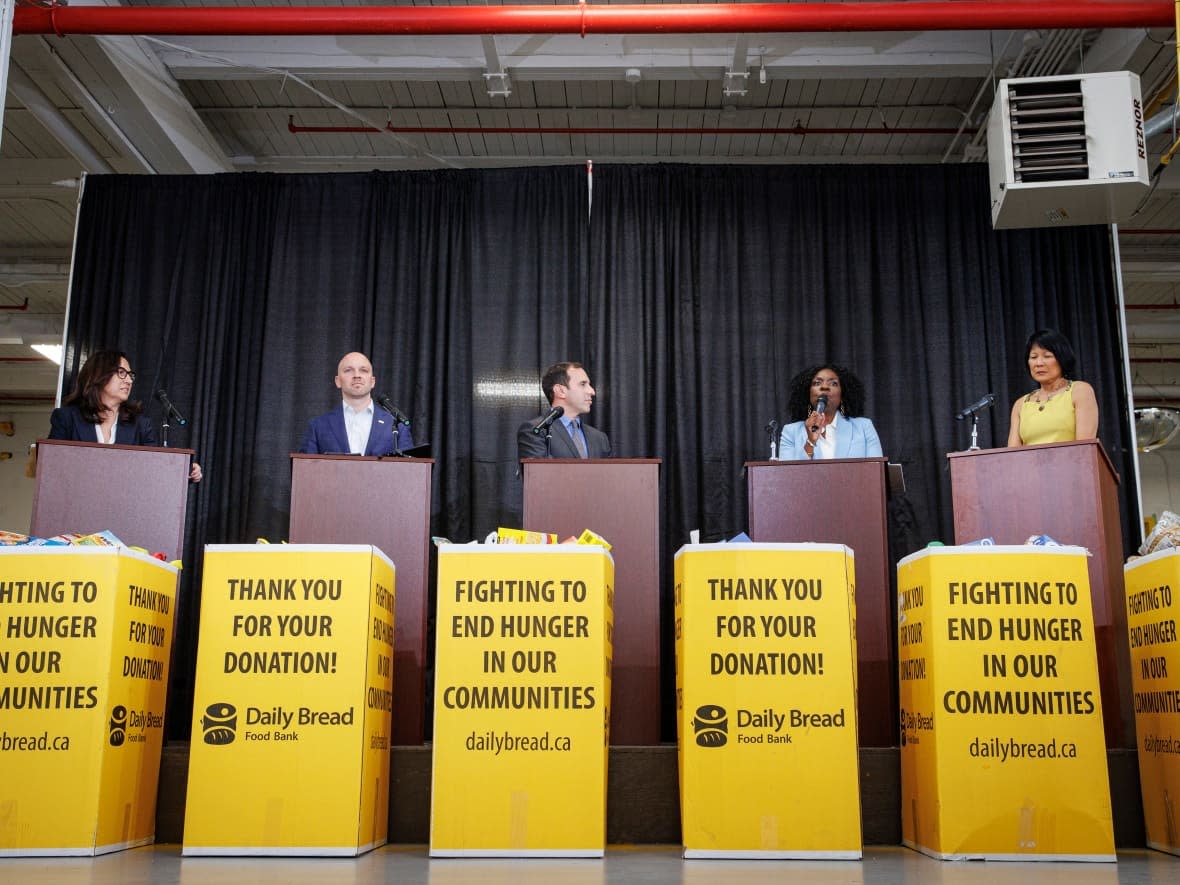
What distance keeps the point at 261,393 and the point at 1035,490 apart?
4453mm

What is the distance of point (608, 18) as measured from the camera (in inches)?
205

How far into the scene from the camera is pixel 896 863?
3.03 m

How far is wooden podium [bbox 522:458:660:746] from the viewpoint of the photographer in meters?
4.00

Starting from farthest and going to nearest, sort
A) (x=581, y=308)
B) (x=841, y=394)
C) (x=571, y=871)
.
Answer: (x=581, y=308)
(x=841, y=394)
(x=571, y=871)

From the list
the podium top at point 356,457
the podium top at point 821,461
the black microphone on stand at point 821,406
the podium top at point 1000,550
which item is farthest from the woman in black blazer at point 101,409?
the podium top at point 1000,550

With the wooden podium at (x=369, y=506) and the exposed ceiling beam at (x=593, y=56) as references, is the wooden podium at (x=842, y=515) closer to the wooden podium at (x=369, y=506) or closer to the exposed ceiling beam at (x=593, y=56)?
the wooden podium at (x=369, y=506)

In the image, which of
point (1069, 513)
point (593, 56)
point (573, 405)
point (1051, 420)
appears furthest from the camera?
point (593, 56)

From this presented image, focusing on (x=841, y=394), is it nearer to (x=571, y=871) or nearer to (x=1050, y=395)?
(x=1050, y=395)

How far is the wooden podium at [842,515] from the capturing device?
414 cm

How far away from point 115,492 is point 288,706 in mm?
1578

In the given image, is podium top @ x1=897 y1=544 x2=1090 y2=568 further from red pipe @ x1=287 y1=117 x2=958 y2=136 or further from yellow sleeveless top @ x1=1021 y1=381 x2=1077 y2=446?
red pipe @ x1=287 y1=117 x2=958 y2=136

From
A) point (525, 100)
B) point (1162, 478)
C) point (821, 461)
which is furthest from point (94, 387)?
point (1162, 478)

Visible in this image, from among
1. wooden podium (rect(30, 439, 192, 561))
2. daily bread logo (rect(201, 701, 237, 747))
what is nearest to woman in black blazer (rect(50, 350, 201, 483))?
wooden podium (rect(30, 439, 192, 561))

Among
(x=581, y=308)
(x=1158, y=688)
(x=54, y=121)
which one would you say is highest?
(x=54, y=121)
